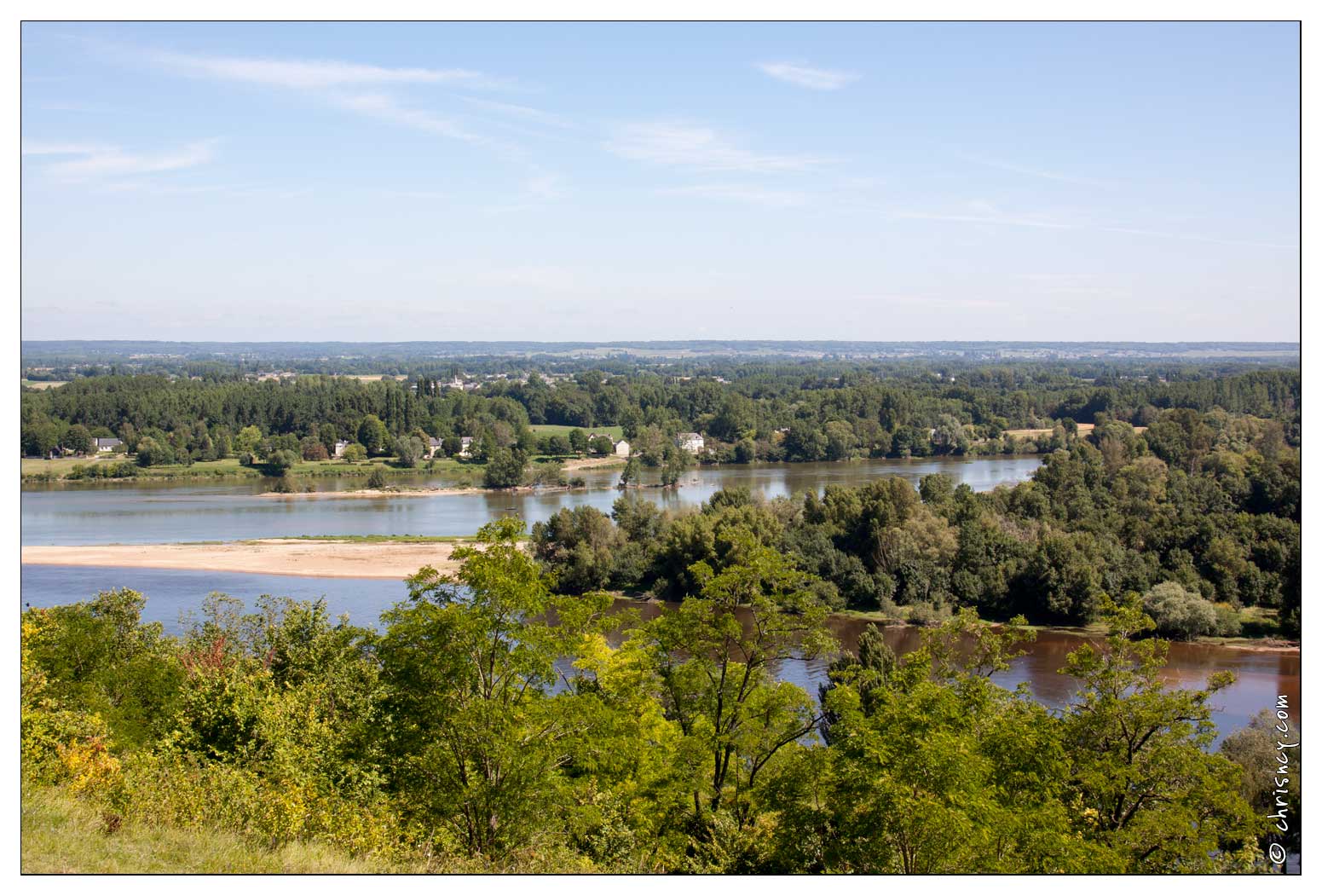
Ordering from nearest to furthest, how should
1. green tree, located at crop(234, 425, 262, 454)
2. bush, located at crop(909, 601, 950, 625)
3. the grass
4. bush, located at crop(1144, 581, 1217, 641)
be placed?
the grass, bush, located at crop(1144, 581, 1217, 641), bush, located at crop(909, 601, 950, 625), green tree, located at crop(234, 425, 262, 454)

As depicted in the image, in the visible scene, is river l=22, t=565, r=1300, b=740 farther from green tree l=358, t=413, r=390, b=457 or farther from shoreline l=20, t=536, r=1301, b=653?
green tree l=358, t=413, r=390, b=457

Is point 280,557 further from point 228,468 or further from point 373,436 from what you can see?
point 373,436

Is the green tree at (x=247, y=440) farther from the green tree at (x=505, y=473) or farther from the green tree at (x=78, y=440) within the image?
the green tree at (x=505, y=473)

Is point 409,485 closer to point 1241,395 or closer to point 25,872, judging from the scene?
point 1241,395

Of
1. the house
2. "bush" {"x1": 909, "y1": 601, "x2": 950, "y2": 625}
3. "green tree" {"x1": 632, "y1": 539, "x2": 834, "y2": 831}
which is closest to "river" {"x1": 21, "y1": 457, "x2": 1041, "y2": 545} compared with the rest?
the house

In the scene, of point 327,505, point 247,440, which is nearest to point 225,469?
point 247,440

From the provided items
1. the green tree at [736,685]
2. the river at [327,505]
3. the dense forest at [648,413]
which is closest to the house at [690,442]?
the dense forest at [648,413]
